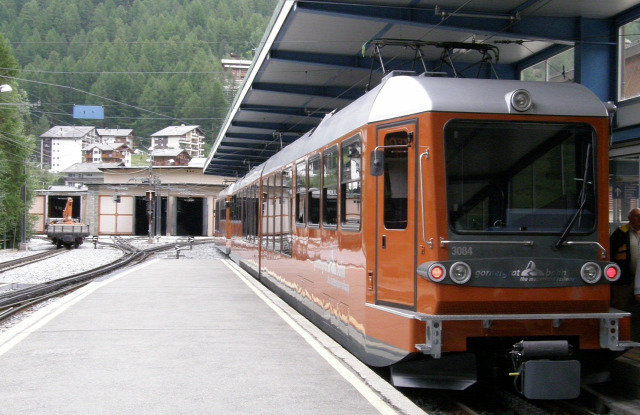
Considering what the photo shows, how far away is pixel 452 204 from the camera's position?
730 cm

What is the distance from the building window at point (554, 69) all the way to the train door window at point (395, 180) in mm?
6925

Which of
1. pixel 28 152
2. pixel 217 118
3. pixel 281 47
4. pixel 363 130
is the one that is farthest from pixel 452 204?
pixel 217 118

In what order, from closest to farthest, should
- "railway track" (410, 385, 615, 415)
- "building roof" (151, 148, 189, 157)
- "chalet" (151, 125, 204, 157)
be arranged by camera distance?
"railway track" (410, 385, 615, 415)
"building roof" (151, 148, 189, 157)
"chalet" (151, 125, 204, 157)

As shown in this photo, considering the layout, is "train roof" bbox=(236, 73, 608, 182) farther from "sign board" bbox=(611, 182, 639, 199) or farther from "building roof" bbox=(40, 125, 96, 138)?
"building roof" bbox=(40, 125, 96, 138)

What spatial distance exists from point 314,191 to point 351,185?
2.07 metres

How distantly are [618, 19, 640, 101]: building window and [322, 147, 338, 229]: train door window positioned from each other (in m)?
5.12

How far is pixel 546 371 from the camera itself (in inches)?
273

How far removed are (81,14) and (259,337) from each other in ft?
346

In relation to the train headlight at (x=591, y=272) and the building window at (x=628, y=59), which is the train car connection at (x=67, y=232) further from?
the train headlight at (x=591, y=272)

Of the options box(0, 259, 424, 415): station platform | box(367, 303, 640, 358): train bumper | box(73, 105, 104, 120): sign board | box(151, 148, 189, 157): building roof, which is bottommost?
box(0, 259, 424, 415): station platform

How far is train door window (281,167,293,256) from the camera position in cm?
1315

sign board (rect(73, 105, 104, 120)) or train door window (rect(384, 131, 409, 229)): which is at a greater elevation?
sign board (rect(73, 105, 104, 120))

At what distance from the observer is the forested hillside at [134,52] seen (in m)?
80.4

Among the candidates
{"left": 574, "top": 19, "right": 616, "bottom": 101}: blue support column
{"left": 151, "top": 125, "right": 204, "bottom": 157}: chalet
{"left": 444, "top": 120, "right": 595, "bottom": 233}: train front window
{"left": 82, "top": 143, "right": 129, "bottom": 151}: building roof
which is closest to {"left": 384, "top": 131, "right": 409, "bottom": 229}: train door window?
{"left": 444, "top": 120, "right": 595, "bottom": 233}: train front window
